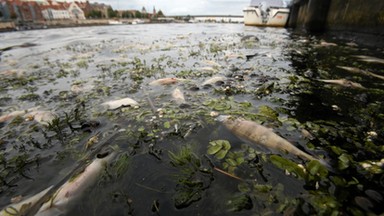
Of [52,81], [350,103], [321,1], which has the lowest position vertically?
[52,81]

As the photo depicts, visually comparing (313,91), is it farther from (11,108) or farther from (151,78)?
(11,108)

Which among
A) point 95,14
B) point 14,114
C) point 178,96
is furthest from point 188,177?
point 95,14

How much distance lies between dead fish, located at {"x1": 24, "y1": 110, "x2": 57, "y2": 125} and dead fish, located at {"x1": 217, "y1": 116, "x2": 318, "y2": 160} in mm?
3499

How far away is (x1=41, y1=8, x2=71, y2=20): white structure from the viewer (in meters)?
106

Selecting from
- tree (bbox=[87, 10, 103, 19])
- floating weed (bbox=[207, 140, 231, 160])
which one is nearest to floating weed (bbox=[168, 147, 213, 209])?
floating weed (bbox=[207, 140, 231, 160])

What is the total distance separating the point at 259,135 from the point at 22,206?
3.08 metres

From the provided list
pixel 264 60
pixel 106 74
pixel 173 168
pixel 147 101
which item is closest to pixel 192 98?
pixel 147 101

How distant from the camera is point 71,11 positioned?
380 feet

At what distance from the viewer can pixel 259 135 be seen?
304cm

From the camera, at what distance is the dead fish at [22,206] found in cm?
215

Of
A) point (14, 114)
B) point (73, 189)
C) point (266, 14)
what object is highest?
point (266, 14)

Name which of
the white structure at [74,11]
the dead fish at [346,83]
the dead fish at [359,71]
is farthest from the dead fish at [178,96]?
the white structure at [74,11]

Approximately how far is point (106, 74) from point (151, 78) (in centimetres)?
190

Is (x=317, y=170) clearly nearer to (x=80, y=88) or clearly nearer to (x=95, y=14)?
(x=80, y=88)
